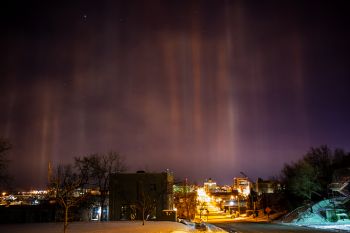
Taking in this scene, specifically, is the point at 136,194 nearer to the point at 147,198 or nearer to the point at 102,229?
the point at 147,198

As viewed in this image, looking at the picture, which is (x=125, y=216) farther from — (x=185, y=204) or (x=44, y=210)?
(x=185, y=204)

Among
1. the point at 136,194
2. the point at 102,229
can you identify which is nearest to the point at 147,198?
the point at 136,194

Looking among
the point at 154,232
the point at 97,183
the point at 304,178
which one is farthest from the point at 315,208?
the point at 154,232

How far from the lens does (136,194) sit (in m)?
74.6

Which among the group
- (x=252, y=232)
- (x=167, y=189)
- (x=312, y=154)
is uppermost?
(x=312, y=154)

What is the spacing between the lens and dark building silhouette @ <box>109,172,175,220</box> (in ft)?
240

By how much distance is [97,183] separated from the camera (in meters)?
76.2

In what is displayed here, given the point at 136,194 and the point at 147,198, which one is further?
the point at 136,194

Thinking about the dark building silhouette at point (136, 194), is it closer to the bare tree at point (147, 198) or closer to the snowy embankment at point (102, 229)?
the bare tree at point (147, 198)

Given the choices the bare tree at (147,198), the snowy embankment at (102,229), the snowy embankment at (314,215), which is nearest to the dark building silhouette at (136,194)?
the bare tree at (147,198)

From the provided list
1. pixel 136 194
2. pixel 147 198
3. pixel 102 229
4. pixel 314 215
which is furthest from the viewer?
pixel 136 194

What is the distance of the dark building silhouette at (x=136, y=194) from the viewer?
240 ft

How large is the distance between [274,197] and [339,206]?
48052 mm

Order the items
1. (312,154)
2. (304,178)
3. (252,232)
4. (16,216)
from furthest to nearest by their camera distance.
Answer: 1. (312,154)
2. (304,178)
3. (16,216)
4. (252,232)
